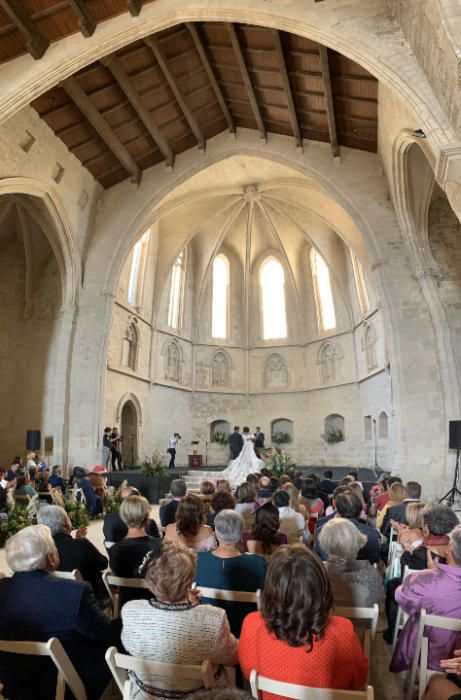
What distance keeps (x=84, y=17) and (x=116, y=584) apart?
9902mm

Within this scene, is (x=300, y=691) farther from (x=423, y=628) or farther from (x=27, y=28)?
(x=27, y=28)

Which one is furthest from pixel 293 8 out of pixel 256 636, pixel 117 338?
pixel 117 338

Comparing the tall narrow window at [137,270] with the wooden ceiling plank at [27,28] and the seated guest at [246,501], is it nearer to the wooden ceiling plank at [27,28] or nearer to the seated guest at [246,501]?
the wooden ceiling plank at [27,28]

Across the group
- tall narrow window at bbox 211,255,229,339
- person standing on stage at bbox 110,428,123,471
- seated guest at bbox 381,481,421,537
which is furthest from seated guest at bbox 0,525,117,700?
tall narrow window at bbox 211,255,229,339

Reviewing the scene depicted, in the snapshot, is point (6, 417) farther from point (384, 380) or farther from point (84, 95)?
point (384, 380)

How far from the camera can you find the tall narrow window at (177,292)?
66.7 ft

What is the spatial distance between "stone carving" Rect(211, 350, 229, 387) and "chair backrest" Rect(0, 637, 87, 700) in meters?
19.1

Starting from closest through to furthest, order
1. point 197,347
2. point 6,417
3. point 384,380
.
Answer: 1. point 6,417
2. point 384,380
3. point 197,347

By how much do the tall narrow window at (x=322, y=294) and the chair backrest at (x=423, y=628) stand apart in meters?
18.3

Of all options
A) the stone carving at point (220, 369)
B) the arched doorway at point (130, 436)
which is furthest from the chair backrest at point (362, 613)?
the stone carving at point (220, 369)

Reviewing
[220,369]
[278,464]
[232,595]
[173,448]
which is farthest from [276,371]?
[232,595]

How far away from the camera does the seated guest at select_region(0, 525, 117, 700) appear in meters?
2.23

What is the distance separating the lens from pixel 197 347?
21.3 m

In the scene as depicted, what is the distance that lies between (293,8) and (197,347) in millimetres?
14387
